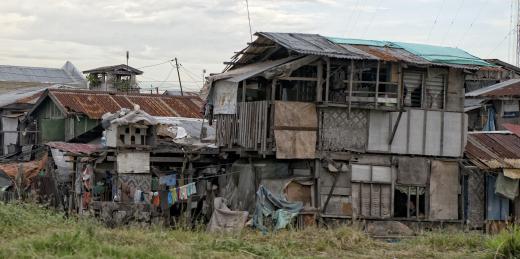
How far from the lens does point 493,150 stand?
22.3 m

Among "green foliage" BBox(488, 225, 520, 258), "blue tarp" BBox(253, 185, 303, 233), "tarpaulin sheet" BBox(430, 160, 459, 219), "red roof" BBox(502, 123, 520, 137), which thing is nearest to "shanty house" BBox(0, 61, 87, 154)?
"blue tarp" BBox(253, 185, 303, 233)

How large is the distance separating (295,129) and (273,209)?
2.27 metres

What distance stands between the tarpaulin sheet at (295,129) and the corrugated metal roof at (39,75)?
32.9 meters

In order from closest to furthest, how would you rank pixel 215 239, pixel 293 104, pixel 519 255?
pixel 519 255 → pixel 215 239 → pixel 293 104

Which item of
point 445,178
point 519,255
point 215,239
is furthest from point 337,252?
point 445,178

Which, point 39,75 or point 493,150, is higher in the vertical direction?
point 39,75

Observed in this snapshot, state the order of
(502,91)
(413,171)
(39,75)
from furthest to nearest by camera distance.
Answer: (39,75), (502,91), (413,171)

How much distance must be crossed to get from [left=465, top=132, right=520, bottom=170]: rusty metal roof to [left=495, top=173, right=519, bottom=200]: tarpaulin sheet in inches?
17.4

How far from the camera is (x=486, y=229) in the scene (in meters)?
21.4

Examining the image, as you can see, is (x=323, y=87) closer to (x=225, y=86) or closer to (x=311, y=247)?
(x=225, y=86)

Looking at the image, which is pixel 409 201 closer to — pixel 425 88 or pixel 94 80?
pixel 425 88

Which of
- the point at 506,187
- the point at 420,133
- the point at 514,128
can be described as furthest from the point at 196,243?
the point at 514,128

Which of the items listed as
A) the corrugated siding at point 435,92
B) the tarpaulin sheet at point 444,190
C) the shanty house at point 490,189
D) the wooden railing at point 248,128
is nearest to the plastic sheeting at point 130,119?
the wooden railing at point 248,128

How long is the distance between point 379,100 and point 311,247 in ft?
30.8
